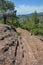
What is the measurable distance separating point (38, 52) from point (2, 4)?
1581 inches

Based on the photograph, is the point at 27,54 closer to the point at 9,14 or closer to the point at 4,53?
the point at 4,53

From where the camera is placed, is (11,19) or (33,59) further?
(11,19)

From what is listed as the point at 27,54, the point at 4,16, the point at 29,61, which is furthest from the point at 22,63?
the point at 4,16

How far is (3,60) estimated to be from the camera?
37.8 feet

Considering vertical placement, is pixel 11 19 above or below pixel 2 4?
below

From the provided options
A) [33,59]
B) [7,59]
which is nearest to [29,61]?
[33,59]

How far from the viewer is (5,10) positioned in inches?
2114

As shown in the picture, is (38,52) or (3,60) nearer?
(3,60)

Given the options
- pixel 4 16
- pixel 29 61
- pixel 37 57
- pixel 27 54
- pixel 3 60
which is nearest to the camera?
pixel 3 60

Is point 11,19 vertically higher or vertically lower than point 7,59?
lower

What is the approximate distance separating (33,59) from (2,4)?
42152mm

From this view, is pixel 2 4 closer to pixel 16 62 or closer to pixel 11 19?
pixel 11 19

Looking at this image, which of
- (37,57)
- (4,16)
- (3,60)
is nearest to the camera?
(3,60)

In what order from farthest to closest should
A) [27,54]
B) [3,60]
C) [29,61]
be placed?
[27,54] → [29,61] → [3,60]
